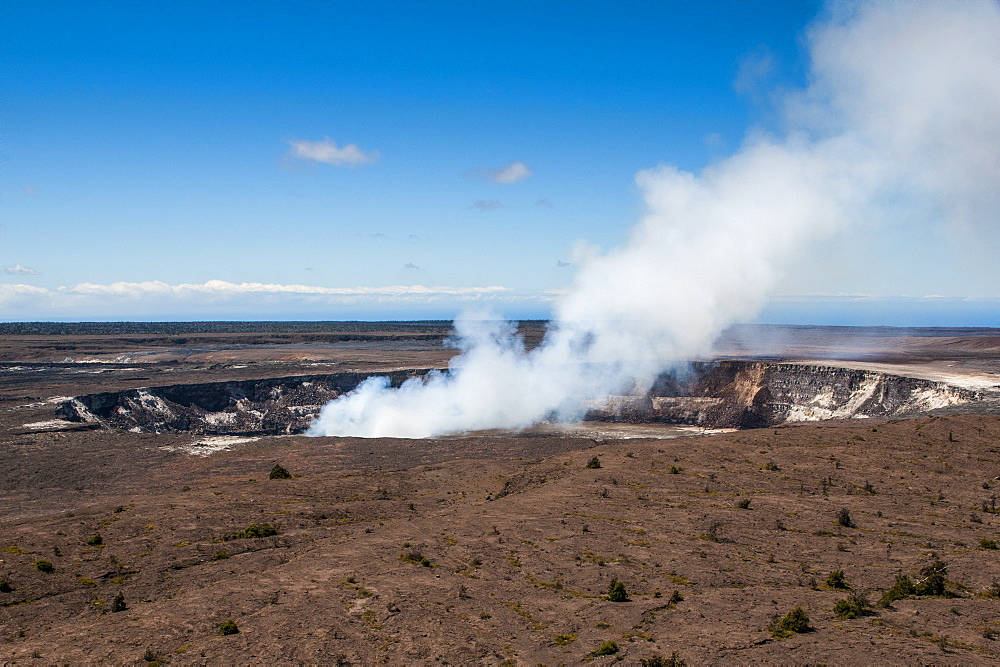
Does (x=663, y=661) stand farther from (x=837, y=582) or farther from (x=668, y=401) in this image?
(x=668, y=401)

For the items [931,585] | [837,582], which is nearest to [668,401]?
[837,582]

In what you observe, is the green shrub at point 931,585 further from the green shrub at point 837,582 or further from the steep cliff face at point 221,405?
the steep cliff face at point 221,405

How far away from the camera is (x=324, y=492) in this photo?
3875 cm

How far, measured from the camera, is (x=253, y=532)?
97.7ft

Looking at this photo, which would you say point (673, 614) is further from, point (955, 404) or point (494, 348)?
point (494, 348)

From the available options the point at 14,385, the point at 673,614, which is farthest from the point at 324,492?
the point at 14,385

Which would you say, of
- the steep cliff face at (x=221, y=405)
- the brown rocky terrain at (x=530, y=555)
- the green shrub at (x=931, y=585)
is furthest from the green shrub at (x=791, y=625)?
the steep cliff face at (x=221, y=405)

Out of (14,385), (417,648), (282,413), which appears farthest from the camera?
(14,385)

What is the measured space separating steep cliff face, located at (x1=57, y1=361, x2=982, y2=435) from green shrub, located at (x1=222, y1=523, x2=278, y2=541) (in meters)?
49.5

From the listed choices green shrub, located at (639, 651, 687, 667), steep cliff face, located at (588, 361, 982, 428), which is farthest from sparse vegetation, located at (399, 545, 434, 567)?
steep cliff face, located at (588, 361, 982, 428)

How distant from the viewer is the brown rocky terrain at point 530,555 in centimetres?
1823

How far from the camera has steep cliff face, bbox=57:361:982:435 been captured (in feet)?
244

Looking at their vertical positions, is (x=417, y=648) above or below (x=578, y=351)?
below

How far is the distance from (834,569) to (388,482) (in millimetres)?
27204
